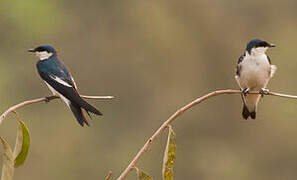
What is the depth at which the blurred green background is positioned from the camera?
18.4 metres

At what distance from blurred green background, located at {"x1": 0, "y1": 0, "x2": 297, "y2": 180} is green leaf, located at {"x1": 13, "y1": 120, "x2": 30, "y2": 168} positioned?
46.7ft

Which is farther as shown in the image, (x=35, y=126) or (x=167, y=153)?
(x=35, y=126)

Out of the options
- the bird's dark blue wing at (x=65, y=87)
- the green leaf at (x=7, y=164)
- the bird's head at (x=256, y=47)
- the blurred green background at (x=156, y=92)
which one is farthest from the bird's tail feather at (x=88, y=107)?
the blurred green background at (x=156, y=92)

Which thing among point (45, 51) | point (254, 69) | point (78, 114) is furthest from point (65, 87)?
point (254, 69)

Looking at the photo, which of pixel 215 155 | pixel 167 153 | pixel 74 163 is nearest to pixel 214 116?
pixel 215 155

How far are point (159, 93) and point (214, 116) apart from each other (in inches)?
54.3

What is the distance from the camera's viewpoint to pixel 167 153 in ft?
9.68

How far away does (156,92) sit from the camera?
19766mm

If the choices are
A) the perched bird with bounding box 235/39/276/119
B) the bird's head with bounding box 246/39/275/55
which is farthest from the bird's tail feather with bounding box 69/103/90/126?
the bird's head with bounding box 246/39/275/55

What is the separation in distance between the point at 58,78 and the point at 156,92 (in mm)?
15175

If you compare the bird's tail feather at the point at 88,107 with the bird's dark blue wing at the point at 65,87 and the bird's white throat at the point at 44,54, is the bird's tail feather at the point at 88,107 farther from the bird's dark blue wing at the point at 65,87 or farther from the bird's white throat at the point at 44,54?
the bird's white throat at the point at 44,54

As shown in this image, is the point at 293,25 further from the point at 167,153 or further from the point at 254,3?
the point at 167,153

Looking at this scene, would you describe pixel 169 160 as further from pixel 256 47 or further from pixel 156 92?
pixel 156 92

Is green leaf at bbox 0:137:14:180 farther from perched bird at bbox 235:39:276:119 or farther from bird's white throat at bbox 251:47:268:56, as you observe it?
bird's white throat at bbox 251:47:268:56
